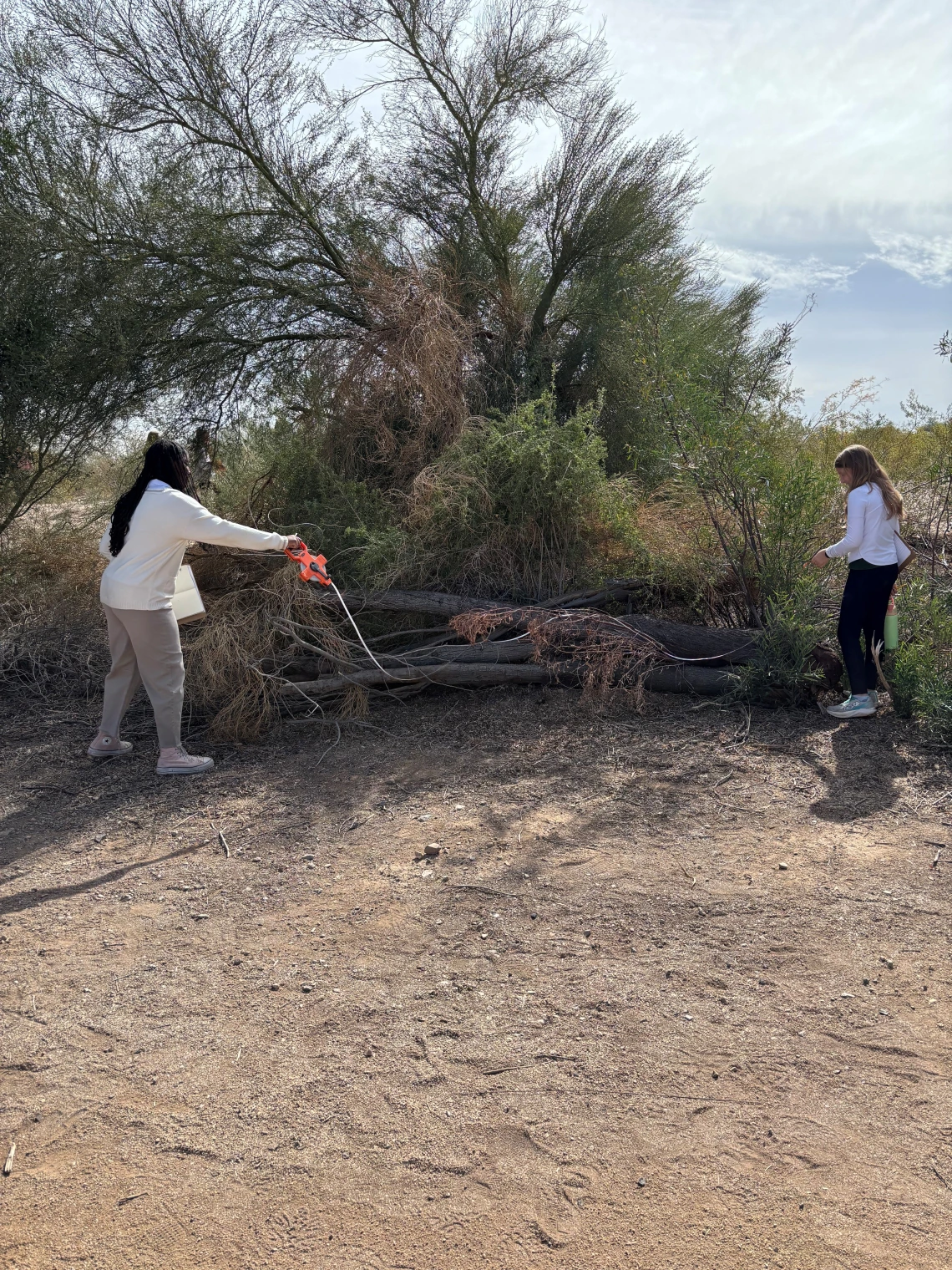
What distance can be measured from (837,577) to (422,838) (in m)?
3.78

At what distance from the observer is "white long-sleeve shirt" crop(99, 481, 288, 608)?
4.89 meters

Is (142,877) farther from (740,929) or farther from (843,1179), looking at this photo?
(843,1179)

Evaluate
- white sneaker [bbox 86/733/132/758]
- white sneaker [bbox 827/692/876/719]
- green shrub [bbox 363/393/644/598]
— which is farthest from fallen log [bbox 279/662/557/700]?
white sneaker [bbox 827/692/876/719]

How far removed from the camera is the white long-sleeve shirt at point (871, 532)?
5.39 meters

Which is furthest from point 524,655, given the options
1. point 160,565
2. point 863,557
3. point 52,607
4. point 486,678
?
point 52,607

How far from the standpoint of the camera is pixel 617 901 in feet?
12.1

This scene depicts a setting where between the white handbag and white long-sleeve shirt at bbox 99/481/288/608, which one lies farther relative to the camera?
the white handbag

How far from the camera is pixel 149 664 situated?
5.11 meters

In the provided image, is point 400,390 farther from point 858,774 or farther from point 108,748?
point 858,774

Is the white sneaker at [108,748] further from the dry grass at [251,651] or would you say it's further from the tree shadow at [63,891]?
the tree shadow at [63,891]

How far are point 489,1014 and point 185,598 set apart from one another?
3.15 m

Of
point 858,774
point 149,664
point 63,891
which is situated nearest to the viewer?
point 63,891

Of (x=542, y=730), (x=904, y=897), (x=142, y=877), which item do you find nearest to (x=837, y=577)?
(x=542, y=730)

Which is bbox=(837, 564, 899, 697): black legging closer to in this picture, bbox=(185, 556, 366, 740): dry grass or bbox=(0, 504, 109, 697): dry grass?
bbox=(185, 556, 366, 740): dry grass
